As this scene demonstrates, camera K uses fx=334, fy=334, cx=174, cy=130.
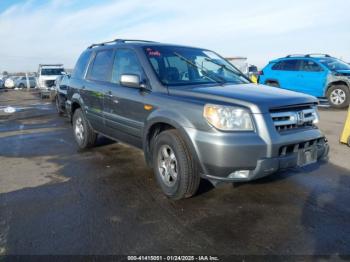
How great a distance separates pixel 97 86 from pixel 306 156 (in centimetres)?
336

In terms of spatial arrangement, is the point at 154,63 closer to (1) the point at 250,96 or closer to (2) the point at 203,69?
(2) the point at 203,69

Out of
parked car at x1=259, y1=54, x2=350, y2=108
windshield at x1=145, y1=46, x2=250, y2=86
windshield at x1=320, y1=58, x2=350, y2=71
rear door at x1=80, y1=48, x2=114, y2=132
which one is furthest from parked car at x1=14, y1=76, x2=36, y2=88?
windshield at x1=145, y1=46, x2=250, y2=86

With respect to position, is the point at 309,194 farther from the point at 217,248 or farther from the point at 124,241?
the point at 124,241

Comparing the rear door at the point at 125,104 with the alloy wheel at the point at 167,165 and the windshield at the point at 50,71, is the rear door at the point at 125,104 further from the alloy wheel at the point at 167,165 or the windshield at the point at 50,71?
the windshield at the point at 50,71

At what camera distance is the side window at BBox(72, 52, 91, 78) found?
6.04 meters

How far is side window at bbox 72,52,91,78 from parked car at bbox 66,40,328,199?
0.81m

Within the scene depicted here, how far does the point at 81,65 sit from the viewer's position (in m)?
6.20

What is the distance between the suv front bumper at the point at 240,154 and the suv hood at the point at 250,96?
327 mm

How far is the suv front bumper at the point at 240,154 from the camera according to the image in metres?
3.24

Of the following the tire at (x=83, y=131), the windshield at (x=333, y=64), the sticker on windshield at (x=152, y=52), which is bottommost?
the tire at (x=83, y=131)

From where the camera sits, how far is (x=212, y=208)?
12.0 ft

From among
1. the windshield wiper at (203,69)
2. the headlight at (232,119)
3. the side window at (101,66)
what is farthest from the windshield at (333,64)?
the headlight at (232,119)

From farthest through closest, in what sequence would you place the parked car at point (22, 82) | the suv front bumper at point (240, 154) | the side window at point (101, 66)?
the parked car at point (22, 82)
the side window at point (101, 66)
the suv front bumper at point (240, 154)

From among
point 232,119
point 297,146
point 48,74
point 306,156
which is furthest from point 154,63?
point 48,74
